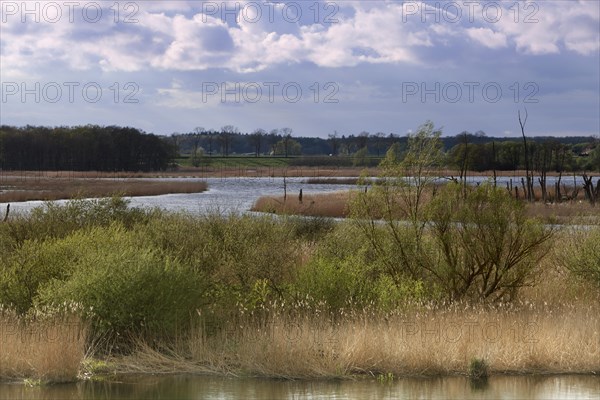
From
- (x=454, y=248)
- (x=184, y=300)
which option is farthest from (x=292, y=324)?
(x=454, y=248)

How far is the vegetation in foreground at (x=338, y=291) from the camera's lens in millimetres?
14391

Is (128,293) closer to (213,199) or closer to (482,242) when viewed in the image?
(482,242)

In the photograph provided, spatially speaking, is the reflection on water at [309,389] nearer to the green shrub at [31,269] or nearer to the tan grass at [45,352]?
the tan grass at [45,352]

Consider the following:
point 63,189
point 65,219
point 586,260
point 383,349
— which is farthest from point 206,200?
point 383,349

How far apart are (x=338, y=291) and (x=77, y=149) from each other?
386 ft

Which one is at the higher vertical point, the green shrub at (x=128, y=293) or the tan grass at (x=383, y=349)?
the green shrub at (x=128, y=293)

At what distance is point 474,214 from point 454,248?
40.8 inches

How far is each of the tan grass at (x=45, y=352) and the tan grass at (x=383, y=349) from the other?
1136mm

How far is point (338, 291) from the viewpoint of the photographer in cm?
1716

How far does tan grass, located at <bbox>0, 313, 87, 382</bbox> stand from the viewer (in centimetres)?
1356

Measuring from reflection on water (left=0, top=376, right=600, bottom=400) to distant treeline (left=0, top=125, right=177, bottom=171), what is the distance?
11873cm

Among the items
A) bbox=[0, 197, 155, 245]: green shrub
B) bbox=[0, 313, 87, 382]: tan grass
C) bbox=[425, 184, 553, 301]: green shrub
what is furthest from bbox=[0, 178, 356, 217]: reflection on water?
bbox=[0, 313, 87, 382]: tan grass

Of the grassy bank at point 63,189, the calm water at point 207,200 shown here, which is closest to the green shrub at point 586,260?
the calm water at point 207,200

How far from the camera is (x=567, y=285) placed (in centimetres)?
1967
